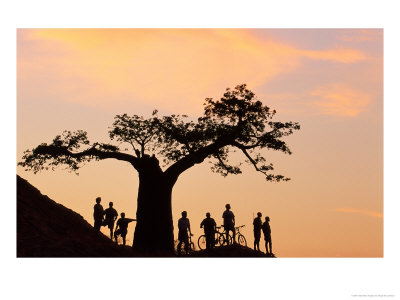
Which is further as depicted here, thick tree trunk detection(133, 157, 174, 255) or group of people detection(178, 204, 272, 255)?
thick tree trunk detection(133, 157, 174, 255)

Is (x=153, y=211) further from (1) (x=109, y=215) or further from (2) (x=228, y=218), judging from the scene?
(2) (x=228, y=218)

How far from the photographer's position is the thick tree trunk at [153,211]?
26.4 metres

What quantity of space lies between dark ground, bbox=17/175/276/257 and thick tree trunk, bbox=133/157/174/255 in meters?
0.95

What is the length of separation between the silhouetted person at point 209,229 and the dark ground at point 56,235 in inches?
15.6

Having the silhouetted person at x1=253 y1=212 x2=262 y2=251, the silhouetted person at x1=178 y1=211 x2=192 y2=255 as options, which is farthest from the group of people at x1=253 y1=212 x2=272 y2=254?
the silhouetted person at x1=178 y1=211 x2=192 y2=255

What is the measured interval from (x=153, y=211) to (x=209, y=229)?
10.1 ft

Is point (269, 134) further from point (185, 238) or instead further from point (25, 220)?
point (25, 220)

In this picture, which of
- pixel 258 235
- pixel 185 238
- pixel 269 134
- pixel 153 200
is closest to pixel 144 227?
pixel 153 200

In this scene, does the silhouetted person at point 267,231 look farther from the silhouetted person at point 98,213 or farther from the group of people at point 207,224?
the silhouetted person at point 98,213

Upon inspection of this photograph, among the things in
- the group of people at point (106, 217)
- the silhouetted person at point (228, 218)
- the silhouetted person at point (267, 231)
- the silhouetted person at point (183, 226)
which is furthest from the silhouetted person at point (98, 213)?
the silhouetted person at point (267, 231)

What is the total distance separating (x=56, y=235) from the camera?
21891mm

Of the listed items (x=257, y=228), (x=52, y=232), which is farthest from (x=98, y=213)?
(x=257, y=228)

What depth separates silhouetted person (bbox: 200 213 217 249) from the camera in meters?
24.6

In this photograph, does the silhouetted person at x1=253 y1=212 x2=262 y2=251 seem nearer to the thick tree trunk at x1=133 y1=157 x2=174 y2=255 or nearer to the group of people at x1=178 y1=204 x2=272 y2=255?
the group of people at x1=178 y1=204 x2=272 y2=255
